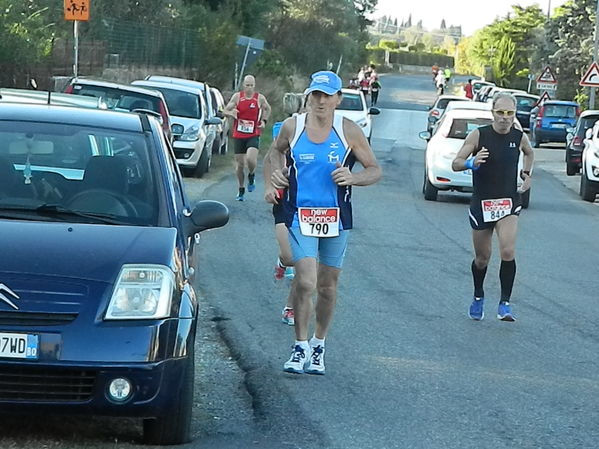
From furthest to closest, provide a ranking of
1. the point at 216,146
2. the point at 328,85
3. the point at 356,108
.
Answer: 1. the point at 356,108
2. the point at 216,146
3. the point at 328,85

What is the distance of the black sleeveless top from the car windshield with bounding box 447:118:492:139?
11801 mm

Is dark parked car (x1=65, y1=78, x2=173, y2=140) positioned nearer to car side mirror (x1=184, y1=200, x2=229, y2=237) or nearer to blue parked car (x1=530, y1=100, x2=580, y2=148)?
car side mirror (x1=184, y1=200, x2=229, y2=237)

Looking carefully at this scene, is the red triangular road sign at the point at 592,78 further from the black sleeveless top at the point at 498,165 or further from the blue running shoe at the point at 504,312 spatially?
the blue running shoe at the point at 504,312

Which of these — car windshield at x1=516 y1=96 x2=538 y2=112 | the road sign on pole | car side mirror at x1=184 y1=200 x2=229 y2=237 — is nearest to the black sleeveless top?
car side mirror at x1=184 y1=200 x2=229 y2=237

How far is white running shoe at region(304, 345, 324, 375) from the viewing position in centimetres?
842

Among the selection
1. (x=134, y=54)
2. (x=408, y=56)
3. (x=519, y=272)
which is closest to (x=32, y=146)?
(x=519, y=272)

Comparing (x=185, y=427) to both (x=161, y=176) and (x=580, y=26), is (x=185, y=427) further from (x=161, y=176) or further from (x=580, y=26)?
(x=580, y=26)

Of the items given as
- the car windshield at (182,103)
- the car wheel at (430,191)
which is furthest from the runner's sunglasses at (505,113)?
the car windshield at (182,103)

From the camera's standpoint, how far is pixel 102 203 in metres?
6.93

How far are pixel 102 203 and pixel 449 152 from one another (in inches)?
633

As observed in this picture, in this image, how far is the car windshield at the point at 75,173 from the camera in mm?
6855

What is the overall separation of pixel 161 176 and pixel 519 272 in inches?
322

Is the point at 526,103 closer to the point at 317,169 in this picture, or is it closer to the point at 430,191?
the point at 430,191

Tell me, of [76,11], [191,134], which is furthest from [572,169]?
[76,11]
